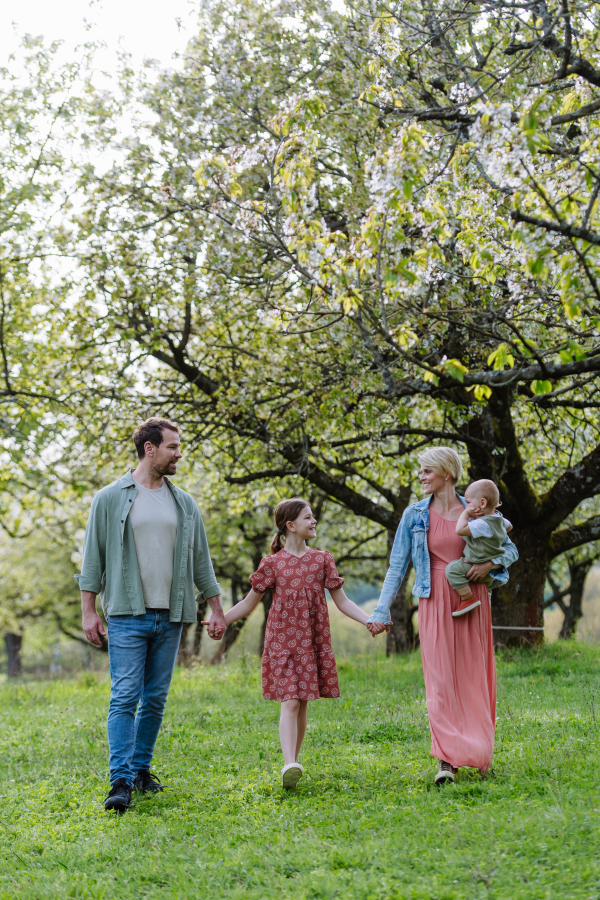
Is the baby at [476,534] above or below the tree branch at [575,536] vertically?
below

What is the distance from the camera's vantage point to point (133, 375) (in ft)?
44.8

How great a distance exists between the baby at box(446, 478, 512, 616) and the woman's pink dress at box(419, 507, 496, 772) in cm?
10

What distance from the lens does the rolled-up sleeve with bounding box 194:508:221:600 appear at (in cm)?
598

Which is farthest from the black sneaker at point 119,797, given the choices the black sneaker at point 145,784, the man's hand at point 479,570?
the man's hand at point 479,570

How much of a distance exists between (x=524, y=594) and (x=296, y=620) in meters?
7.11

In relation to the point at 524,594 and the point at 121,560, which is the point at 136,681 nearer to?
the point at 121,560

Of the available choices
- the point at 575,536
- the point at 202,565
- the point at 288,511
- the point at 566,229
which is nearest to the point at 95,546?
the point at 202,565

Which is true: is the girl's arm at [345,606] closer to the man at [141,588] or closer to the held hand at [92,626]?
the man at [141,588]

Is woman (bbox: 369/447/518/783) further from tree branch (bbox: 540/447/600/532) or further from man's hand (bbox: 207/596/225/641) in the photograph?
tree branch (bbox: 540/447/600/532)

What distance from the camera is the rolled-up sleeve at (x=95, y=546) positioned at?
555 centimetres

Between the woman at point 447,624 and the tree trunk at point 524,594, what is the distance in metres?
6.44

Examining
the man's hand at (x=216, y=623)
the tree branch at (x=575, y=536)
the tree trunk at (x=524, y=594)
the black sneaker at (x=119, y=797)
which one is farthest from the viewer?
the tree branch at (x=575, y=536)

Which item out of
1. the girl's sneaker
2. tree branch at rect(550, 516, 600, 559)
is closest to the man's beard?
the girl's sneaker

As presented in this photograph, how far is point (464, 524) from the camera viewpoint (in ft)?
17.6
